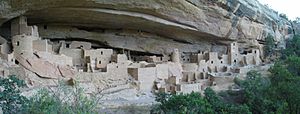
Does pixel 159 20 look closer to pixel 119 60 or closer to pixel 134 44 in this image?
pixel 119 60

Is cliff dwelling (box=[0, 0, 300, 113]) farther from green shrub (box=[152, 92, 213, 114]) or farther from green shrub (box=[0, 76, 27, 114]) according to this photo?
green shrub (box=[0, 76, 27, 114])

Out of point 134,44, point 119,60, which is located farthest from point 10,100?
point 134,44

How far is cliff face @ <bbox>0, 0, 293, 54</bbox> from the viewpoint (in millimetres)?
15992

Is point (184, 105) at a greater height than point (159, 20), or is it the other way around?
point (159, 20)

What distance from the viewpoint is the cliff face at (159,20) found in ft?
52.5

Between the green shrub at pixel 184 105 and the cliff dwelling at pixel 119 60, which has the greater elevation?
the cliff dwelling at pixel 119 60

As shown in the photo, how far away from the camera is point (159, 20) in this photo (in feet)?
60.1

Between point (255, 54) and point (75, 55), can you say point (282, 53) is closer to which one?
point (255, 54)

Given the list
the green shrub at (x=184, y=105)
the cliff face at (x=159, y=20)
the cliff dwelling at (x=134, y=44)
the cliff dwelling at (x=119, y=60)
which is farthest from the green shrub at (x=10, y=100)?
the green shrub at (x=184, y=105)

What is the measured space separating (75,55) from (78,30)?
6.69 ft

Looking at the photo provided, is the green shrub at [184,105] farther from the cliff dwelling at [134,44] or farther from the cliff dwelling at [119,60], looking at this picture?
the cliff dwelling at [119,60]

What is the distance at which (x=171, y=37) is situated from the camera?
21359 millimetres

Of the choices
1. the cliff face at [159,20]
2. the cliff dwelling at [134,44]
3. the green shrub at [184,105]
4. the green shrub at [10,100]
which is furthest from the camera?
the cliff face at [159,20]

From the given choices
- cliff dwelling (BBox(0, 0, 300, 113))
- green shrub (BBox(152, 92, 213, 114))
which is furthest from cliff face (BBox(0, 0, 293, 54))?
green shrub (BBox(152, 92, 213, 114))
